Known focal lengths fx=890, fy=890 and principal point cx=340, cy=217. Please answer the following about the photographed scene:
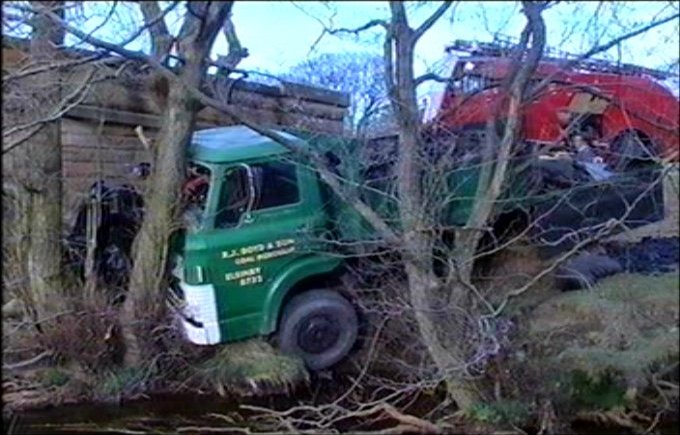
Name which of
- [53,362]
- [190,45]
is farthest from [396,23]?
[53,362]

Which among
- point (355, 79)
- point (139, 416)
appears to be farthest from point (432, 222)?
point (139, 416)

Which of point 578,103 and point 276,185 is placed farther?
point 276,185

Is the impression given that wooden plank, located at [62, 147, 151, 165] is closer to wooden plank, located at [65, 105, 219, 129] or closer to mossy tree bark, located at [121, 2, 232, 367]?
wooden plank, located at [65, 105, 219, 129]

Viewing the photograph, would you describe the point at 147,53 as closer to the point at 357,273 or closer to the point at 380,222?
the point at 380,222

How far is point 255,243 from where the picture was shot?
3.93 m

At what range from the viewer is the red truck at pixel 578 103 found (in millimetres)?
2629

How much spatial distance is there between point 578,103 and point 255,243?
4.99ft

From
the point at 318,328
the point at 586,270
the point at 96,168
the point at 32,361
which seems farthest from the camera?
the point at 96,168

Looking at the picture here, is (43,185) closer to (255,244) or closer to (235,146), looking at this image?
(235,146)

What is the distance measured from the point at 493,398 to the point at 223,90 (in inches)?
66.0

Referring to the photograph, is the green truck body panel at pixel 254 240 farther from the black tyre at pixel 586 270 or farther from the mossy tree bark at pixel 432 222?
the black tyre at pixel 586 270

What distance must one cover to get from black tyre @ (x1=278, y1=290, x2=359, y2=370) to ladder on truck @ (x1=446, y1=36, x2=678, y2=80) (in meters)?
1.37

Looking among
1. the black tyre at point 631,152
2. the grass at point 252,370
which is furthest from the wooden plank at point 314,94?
the black tyre at point 631,152

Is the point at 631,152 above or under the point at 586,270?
above
